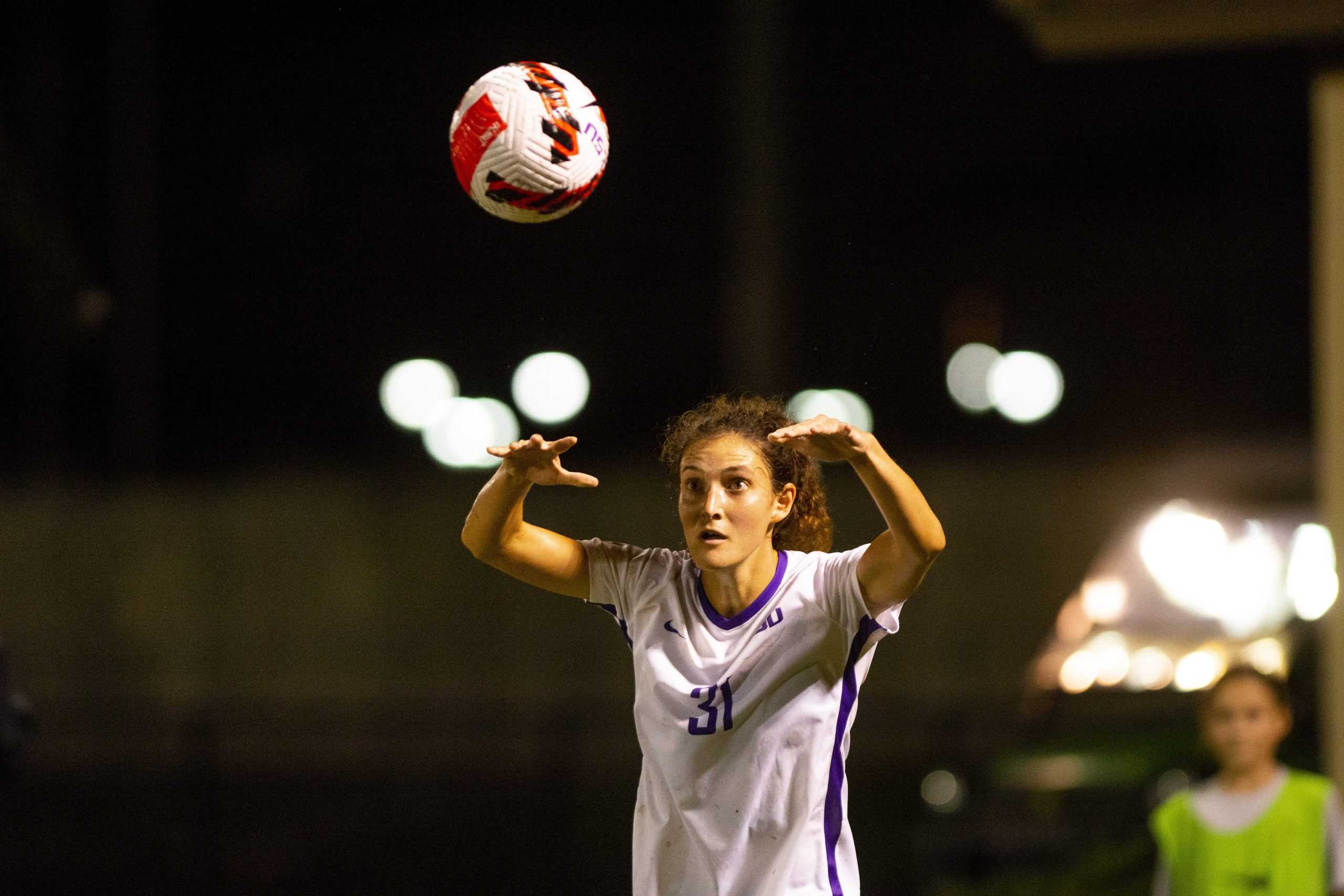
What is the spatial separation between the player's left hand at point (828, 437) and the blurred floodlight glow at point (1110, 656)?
14.0ft

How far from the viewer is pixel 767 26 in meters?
9.50

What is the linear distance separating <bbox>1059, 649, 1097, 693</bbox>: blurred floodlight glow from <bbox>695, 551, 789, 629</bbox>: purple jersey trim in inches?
152

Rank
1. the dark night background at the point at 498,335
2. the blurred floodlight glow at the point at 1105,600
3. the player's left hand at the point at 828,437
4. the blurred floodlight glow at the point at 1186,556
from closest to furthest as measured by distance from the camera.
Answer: the player's left hand at the point at 828,437, the blurred floodlight glow at the point at 1186,556, the blurred floodlight glow at the point at 1105,600, the dark night background at the point at 498,335

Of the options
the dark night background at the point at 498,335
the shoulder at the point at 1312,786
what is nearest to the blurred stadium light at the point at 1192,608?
the shoulder at the point at 1312,786

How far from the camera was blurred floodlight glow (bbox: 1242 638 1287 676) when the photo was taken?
21.2 ft

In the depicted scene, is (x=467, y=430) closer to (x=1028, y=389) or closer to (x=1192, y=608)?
(x=1028, y=389)

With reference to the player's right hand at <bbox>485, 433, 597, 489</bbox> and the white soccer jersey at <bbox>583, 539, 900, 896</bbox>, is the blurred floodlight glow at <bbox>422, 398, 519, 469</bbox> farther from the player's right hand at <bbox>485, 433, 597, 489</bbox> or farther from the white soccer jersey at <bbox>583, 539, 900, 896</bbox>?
the white soccer jersey at <bbox>583, 539, 900, 896</bbox>

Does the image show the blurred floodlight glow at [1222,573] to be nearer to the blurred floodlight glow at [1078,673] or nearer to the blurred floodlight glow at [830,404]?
the blurred floodlight glow at [1078,673]

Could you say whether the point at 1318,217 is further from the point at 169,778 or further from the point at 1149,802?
the point at 169,778

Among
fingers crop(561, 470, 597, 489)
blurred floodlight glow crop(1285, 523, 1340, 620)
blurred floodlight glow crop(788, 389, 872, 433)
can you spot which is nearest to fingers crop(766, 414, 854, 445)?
fingers crop(561, 470, 597, 489)

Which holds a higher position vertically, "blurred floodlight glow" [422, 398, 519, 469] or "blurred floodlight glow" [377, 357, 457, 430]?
"blurred floodlight glow" [377, 357, 457, 430]

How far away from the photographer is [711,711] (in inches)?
119

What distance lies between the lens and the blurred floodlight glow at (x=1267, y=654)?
6477 mm

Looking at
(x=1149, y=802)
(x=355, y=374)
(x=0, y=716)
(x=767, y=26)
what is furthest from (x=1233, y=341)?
(x=0, y=716)
